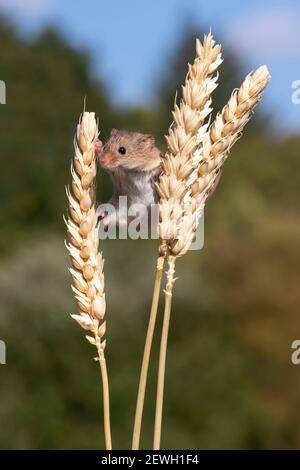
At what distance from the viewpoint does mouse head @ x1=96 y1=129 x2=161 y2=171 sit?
131 cm

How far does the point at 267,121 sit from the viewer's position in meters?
30.9

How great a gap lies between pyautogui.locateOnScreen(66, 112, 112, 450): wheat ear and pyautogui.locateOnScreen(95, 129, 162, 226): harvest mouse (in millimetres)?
55

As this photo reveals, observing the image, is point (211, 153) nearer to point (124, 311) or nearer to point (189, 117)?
point (189, 117)

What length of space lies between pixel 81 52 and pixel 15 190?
6152 mm

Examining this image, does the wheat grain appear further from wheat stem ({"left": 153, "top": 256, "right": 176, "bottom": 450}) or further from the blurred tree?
the blurred tree

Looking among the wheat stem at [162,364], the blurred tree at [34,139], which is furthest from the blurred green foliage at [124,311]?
the wheat stem at [162,364]

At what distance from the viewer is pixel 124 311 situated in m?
16.0

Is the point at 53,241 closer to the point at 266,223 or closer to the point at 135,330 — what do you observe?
the point at 135,330

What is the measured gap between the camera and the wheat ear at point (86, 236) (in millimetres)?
1194

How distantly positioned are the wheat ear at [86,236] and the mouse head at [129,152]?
0.34 ft

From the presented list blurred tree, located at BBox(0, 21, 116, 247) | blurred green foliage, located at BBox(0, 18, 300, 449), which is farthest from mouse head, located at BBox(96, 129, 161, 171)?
blurred tree, located at BBox(0, 21, 116, 247)

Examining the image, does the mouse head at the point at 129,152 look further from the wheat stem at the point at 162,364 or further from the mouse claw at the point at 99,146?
the wheat stem at the point at 162,364

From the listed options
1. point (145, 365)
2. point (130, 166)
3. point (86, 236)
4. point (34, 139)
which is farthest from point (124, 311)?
point (145, 365)
